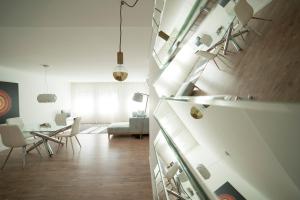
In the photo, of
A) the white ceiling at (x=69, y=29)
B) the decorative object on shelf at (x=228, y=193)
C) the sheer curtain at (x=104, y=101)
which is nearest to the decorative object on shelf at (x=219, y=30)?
the decorative object on shelf at (x=228, y=193)

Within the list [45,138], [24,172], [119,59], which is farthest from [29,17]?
[45,138]

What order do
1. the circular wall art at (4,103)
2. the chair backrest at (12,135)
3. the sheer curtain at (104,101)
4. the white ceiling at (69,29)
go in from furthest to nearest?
1. the sheer curtain at (104,101)
2. the circular wall art at (4,103)
3. the chair backrest at (12,135)
4. the white ceiling at (69,29)

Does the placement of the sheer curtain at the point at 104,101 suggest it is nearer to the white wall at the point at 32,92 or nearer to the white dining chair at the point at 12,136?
the white wall at the point at 32,92

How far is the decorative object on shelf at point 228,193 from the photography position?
0.69m

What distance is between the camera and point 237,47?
63 cm

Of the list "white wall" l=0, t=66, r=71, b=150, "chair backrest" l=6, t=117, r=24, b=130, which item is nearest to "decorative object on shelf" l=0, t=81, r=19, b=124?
"white wall" l=0, t=66, r=71, b=150

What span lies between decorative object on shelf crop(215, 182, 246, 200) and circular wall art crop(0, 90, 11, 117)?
601 centimetres

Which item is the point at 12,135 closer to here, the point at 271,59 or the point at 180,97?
the point at 180,97

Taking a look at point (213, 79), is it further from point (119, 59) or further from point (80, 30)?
point (80, 30)

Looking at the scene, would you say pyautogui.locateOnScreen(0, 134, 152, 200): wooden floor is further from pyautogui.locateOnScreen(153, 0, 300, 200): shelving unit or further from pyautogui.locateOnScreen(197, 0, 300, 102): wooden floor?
pyautogui.locateOnScreen(197, 0, 300, 102): wooden floor

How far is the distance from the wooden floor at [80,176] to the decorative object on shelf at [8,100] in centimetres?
124

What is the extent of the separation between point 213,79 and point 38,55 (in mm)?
4110

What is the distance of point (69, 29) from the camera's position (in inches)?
94.1

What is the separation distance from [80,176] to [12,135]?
1818mm
